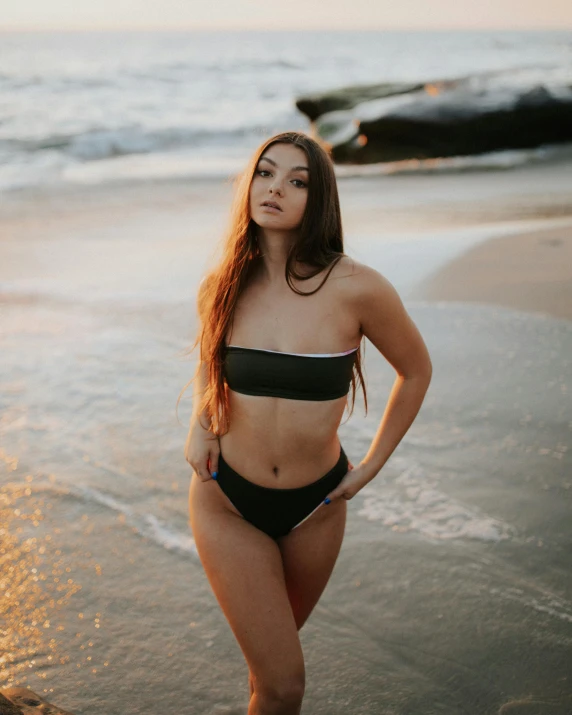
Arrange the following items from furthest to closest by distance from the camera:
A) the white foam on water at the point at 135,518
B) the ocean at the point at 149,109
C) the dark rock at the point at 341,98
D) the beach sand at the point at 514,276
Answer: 1. the dark rock at the point at 341,98
2. the ocean at the point at 149,109
3. the beach sand at the point at 514,276
4. the white foam on water at the point at 135,518

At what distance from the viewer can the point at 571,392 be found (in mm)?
5527

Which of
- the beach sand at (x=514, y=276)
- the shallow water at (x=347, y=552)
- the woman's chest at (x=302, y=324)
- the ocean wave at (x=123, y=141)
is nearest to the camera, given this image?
the woman's chest at (x=302, y=324)

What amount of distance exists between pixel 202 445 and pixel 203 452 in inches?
0.9

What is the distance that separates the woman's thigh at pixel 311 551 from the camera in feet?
8.80

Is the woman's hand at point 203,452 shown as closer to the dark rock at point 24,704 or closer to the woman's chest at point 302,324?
the woman's chest at point 302,324

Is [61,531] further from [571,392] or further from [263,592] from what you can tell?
[571,392]

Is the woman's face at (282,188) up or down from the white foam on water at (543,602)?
up

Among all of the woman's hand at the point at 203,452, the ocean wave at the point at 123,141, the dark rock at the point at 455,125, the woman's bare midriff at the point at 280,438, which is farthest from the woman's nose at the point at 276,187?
the ocean wave at the point at 123,141

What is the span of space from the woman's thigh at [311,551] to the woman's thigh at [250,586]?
0.08 meters

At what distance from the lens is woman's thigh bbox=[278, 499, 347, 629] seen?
2.68 metres

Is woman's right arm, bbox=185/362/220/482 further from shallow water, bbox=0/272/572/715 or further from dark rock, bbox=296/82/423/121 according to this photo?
dark rock, bbox=296/82/423/121

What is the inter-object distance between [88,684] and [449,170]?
49.3ft

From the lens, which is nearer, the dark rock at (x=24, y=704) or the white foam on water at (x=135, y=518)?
the dark rock at (x=24, y=704)

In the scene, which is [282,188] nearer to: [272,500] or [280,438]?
[280,438]
